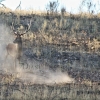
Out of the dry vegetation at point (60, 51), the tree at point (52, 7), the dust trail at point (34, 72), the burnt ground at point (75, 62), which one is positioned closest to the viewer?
the dry vegetation at point (60, 51)

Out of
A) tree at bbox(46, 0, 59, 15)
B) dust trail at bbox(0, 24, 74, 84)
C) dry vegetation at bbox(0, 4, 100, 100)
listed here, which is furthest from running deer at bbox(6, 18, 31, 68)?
tree at bbox(46, 0, 59, 15)

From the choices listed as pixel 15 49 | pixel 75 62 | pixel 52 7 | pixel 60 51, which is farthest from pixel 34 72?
pixel 52 7

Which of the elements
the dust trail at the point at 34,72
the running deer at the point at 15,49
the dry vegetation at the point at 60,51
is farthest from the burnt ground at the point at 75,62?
the running deer at the point at 15,49

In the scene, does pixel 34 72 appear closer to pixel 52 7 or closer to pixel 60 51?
pixel 60 51

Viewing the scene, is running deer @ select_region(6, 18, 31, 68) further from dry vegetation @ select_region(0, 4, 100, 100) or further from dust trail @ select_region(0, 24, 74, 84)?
dry vegetation @ select_region(0, 4, 100, 100)

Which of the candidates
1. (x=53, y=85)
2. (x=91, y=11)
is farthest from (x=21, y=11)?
(x=53, y=85)

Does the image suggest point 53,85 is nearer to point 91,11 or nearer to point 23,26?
point 23,26

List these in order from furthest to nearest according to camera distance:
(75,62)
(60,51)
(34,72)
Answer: (60,51) → (75,62) → (34,72)

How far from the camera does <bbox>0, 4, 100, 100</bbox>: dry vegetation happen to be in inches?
639

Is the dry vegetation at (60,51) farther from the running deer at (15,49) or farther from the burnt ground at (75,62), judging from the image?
the running deer at (15,49)

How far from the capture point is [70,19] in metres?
28.2

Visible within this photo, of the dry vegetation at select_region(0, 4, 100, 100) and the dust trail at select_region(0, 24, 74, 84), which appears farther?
the dust trail at select_region(0, 24, 74, 84)

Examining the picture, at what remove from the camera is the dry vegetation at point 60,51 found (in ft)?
53.2

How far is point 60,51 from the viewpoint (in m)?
24.2
